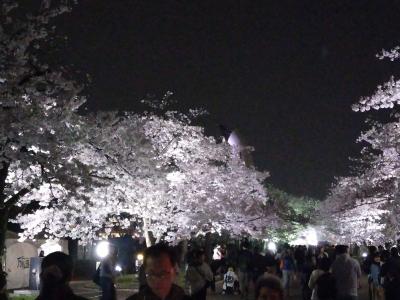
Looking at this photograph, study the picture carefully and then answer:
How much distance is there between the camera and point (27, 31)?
46.0 ft

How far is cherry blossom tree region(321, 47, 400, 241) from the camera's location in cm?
2070

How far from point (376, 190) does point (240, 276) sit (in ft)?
63.5

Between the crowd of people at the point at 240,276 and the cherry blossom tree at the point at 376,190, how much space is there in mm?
4957

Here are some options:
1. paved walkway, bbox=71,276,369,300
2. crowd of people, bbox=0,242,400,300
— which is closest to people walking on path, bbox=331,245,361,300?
crowd of people, bbox=0,242,400,300

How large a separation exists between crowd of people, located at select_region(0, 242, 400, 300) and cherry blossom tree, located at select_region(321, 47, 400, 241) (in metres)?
4.96

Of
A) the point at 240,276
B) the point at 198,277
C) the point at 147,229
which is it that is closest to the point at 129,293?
the point at 240,276

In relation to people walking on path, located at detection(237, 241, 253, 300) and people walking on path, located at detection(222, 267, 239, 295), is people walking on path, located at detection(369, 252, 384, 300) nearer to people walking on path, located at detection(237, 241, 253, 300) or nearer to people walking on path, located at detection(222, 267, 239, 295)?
people walking on path, located at detection(237, 241, 253, 300)

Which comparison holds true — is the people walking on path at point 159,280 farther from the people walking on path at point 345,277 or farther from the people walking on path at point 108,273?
the people walking on path at point 345,277

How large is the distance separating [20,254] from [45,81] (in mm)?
11365

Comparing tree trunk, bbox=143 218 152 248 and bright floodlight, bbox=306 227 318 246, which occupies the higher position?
bright floodlight, bbox=306 227 318 246

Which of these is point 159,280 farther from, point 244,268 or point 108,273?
point 244,268

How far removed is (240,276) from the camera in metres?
19.0

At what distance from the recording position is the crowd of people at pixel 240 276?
410 cm

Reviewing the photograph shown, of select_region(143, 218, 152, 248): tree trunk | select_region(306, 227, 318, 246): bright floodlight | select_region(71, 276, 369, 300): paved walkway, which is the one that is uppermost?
select_region(306, 227, 318, 246): bright floodlight
